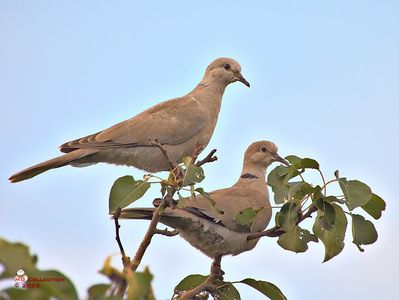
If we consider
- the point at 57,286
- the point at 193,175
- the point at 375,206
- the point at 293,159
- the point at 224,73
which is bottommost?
the point at 57,286

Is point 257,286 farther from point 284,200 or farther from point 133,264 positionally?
point 133,264

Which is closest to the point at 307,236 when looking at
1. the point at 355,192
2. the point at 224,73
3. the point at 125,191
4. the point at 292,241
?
the point at 292,241

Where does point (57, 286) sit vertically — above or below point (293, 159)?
below

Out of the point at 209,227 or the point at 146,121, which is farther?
the point at 146,121

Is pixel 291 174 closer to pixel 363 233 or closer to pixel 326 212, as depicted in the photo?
pixel 326 212

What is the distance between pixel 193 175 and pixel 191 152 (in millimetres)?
2922

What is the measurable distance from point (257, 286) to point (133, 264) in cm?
136

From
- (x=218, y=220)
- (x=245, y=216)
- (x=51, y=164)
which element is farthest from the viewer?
(x=51, y=164)

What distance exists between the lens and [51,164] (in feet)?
18.3

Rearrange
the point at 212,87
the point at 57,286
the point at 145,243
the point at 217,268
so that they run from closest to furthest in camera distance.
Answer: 1. the point at 57,286
2. the point at 145,243
3. the point at 217,268
4. the point at 212,87

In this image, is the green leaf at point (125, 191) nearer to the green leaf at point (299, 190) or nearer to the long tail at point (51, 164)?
the green leaf at point (299, 190)

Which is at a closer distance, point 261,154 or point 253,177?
point 253,177

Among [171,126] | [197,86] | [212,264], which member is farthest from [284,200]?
[197,86]

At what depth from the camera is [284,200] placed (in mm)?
3570
